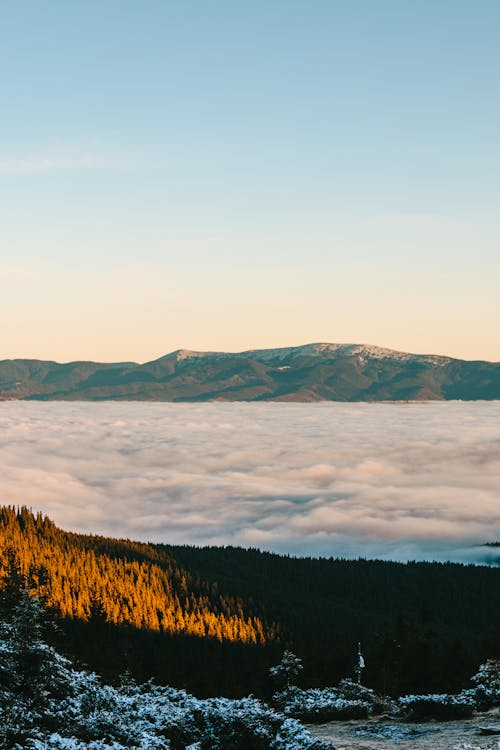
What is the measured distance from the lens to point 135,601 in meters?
194

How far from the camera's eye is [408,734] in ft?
163

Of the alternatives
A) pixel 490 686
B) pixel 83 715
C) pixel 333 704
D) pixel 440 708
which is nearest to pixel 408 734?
pixel 440 708

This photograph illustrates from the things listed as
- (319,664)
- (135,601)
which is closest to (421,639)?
(319,664)

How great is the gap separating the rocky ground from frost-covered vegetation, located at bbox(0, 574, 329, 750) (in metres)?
4.43

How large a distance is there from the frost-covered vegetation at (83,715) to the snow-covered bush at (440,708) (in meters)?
13.1

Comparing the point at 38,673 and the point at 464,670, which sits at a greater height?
the point at 38,673

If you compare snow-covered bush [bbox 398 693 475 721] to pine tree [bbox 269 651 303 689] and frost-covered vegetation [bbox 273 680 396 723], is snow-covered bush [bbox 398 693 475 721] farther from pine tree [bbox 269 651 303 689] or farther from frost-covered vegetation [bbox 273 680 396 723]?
pine tree [bbox 269 651 303 689]

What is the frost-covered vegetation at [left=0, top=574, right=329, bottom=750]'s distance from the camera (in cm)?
3566

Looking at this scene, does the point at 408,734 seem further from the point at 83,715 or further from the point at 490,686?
the point at 83,715

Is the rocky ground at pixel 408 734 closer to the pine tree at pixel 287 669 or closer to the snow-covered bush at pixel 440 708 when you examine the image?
the snow-covered bush at pixel 440 708

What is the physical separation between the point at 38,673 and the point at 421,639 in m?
54.3

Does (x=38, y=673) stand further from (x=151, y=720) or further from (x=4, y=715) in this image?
(x=151, y=720)

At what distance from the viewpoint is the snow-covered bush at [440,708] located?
53838 millimetres

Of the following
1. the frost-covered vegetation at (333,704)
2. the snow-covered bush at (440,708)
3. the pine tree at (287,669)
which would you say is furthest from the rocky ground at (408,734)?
Result: the pine tree at (287,669)
